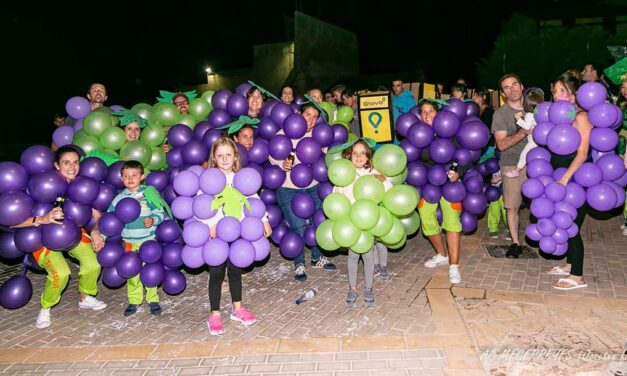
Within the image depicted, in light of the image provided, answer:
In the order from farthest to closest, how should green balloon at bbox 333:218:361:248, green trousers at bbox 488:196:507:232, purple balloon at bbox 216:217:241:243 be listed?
green trousers at bbox 488:196:507:232, green balloon at bbox 333:218:361:248, purple balloon at bbox 216:217:241:243

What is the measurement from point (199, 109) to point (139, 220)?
1.91 meters

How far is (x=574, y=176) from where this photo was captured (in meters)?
4.40

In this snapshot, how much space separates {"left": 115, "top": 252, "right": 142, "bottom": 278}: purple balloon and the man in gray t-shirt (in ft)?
13.8

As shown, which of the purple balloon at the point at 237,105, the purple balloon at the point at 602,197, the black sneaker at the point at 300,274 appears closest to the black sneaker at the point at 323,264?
the black sneaker at the point at 300,274

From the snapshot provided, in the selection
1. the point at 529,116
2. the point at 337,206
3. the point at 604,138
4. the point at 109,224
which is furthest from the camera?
the point at 529,116

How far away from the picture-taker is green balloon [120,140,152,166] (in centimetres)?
492

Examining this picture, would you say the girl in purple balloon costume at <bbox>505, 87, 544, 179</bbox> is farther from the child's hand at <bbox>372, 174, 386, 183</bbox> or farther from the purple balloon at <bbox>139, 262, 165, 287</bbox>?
the purple balloon at <bbox>139, 262, 165, 287</bbox>

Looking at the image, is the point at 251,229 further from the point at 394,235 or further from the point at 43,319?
the point at 43,319

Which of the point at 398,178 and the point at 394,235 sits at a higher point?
the point at 398,178

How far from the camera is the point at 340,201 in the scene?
161 inches

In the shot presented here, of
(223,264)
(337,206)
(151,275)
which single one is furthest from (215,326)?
(337,206)

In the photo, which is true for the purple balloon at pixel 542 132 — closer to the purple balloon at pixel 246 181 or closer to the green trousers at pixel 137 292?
the purple balloon at pixel 246 181

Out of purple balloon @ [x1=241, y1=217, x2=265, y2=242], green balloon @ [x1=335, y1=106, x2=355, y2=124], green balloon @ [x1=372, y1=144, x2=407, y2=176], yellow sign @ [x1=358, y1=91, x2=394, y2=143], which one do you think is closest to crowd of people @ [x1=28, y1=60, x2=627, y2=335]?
green balloon @ [x1=372, y1=144, x2=407, y2=176]

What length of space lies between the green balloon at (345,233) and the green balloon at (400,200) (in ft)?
1.33
